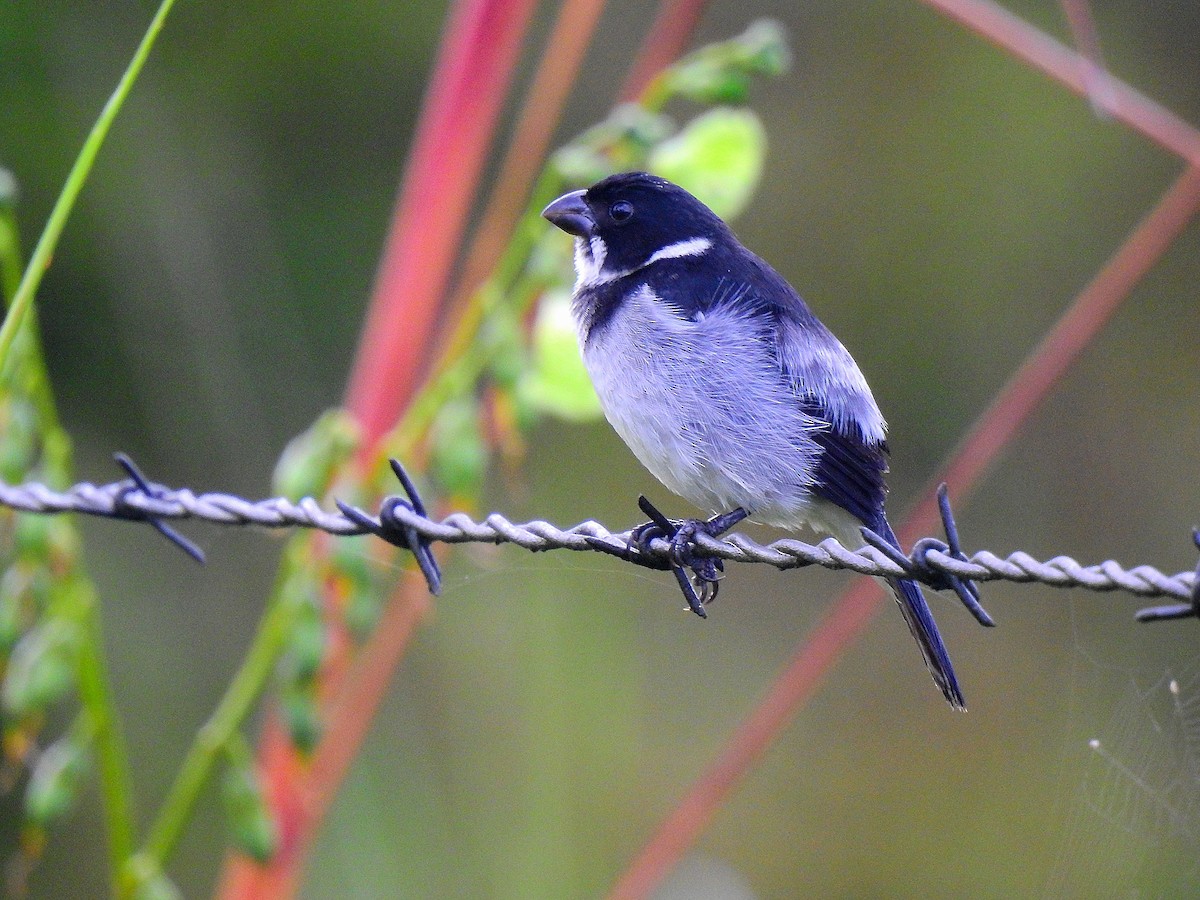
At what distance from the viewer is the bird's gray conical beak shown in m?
2.19

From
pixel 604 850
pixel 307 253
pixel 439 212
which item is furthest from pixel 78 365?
pixel 439 212

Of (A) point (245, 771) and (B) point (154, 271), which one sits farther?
(B) point (154, 271)

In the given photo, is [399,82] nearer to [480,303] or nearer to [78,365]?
[78,365]

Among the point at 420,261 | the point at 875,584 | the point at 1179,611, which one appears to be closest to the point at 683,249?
the point at 420,261

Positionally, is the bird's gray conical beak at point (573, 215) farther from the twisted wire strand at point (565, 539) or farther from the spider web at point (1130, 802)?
the spider web at point (1130, 802)

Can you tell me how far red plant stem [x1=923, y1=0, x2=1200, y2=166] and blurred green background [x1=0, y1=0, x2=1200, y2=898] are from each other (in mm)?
2509

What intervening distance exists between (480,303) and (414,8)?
2.98 metres

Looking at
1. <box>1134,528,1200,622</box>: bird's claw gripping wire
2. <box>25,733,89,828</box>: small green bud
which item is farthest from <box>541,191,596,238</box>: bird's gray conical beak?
<box>1134,528,1200,622</box>: bird's claw gripping wire

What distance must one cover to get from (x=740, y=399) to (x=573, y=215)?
0.48m

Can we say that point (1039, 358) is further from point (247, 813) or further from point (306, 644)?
point (247, 813)

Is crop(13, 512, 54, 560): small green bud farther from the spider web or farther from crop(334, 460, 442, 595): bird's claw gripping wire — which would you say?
the spider web

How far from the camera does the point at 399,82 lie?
190 inches

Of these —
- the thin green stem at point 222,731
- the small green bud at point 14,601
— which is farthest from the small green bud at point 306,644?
the small green bud at point 14,601

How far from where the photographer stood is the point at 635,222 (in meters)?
2.26
